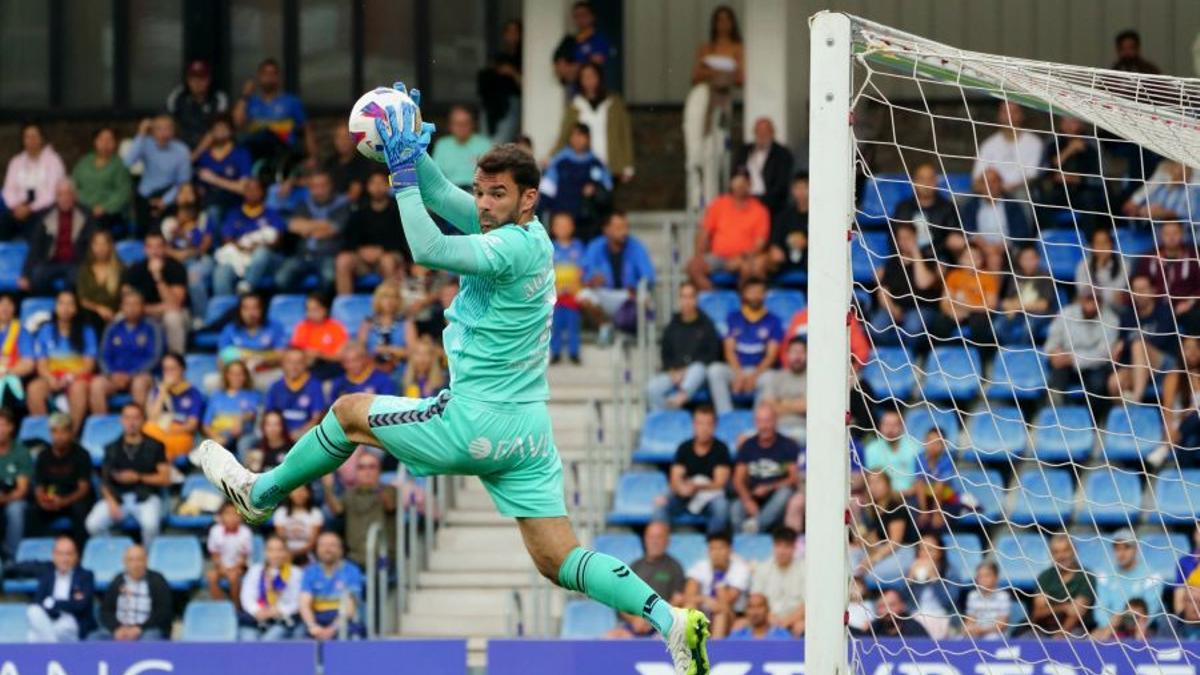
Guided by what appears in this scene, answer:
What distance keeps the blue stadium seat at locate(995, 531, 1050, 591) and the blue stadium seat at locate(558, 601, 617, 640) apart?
2.22 meters

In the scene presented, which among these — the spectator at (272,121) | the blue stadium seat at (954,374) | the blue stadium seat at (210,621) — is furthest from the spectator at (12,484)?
the blue stadium seat at (954,374)

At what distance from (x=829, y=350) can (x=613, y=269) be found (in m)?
8.11

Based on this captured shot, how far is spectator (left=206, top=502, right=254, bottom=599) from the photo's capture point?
14703mm

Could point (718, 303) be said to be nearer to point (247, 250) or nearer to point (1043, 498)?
point (1043, 498)

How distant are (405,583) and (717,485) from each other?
2.08 m

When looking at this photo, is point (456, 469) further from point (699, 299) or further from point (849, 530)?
point (699, 299)

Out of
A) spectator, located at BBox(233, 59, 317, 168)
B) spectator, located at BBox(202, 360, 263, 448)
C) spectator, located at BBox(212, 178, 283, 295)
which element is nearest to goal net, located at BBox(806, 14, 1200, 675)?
spectator, located at BBox(202, 360, 263, 448)

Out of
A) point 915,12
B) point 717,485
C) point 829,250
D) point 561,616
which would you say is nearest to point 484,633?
point 561,616

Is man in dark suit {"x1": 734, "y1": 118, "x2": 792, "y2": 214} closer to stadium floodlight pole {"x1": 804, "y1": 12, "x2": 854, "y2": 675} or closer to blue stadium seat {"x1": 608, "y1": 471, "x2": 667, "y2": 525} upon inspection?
blue stadium seat {"x1": 608, "y1": 471, "x2": 667, "y2": 525}

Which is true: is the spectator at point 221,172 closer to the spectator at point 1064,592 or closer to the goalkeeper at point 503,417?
the spectator at point 1064,592

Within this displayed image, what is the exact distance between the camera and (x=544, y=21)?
1680 centimetres

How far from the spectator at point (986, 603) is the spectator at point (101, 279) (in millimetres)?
6419

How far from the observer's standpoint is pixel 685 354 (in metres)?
15.4

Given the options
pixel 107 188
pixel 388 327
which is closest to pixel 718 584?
pixel 388 327
